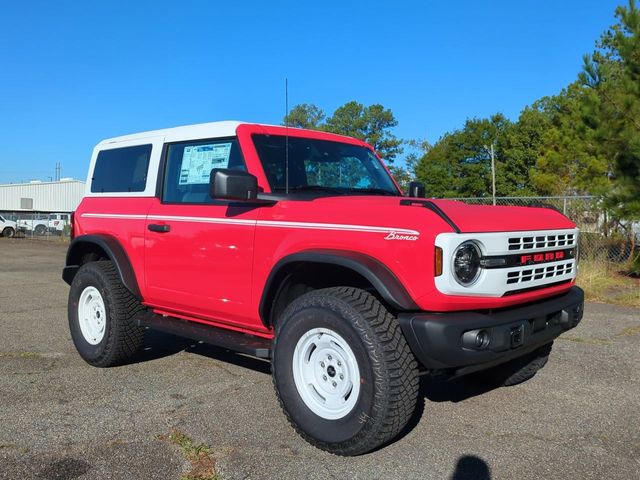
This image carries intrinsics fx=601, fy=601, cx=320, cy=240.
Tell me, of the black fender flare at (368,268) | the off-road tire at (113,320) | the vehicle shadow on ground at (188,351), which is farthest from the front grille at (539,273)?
the off-road tire at (113,320)

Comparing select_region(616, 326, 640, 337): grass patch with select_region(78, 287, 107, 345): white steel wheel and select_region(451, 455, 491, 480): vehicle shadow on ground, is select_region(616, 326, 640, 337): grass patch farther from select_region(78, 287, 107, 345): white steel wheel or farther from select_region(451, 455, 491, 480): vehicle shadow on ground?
select_region(78, 287, 107, 345): white steel wheel

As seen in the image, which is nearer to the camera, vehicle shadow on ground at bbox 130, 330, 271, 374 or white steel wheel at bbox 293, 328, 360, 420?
white steel wheel at bbox 293, 328, 360, 420

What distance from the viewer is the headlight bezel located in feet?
10.5

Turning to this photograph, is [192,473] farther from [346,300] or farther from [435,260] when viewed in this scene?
[435,260]

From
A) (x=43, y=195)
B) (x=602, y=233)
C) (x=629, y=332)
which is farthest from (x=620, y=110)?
(x=43, y=195)

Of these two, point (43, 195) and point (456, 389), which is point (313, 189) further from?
point (43, 195)

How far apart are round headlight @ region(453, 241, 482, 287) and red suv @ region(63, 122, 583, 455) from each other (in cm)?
1

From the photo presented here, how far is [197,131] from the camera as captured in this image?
480 cm

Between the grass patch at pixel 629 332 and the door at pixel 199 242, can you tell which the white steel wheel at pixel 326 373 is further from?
the grass patch at pixel 629 332

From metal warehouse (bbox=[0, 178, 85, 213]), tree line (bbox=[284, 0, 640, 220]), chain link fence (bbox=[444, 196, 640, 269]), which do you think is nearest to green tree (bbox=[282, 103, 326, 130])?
Result: tree line (bbox=[284, 0, 640, 220])

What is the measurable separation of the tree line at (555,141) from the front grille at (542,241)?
207cm

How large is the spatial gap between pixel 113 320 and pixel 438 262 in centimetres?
Answer: 311

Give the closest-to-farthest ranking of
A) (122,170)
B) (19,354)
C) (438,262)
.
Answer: (438,262) < (122,170) < (19,354)

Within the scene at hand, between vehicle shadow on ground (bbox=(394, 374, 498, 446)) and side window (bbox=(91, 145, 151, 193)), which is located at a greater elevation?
side window (bbox=(91, 145, 151, 193))
